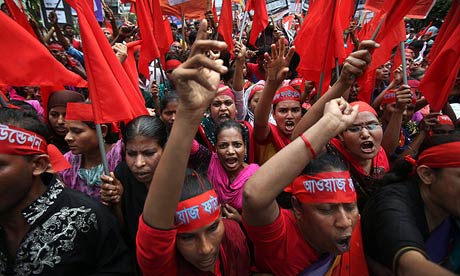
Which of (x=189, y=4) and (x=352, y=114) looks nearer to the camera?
(x=352, y=114)

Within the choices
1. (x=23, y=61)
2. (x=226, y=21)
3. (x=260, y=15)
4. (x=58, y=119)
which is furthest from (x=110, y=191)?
(x=260, y=15)

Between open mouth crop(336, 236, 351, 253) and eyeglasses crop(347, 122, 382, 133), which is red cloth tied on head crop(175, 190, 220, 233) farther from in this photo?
eyeglasses crop(347, 122, 382, 133)

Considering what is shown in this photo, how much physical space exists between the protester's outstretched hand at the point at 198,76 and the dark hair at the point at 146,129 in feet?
2.97

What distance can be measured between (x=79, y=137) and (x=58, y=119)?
2.41ft

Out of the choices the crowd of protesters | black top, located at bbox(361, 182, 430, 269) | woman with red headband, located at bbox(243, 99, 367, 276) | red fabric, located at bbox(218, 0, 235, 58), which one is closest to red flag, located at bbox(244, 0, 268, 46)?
red fabric, located at bbox(218, 0, 235, 58)

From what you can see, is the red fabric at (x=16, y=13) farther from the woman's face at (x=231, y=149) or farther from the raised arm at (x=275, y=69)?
the raised arm at (x=275, y=69)

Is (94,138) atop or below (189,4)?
below

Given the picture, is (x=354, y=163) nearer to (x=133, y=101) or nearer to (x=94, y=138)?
(x=133, y=101)

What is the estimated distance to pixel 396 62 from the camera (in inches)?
131

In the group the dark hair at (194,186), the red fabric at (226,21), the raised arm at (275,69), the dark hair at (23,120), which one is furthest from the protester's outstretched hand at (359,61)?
the red fabric at (226,21)

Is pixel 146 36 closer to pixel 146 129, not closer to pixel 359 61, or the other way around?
pixel 146 129

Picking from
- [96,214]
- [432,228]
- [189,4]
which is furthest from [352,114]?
[189,4]

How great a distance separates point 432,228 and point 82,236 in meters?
1.79

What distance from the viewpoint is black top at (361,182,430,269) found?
1452 millimetres
